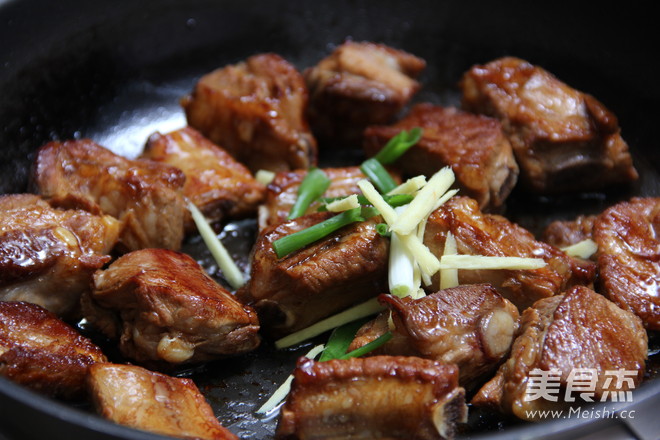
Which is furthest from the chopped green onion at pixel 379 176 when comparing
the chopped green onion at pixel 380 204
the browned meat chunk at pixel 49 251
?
the browned meat chunk at pixel 49 251

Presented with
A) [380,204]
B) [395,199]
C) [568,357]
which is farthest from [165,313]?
[568,357]

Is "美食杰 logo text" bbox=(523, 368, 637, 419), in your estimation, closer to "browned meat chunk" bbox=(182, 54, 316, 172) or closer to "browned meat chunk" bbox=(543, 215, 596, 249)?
"browned meat chunk" bbox=(543, 215, 596, 249)

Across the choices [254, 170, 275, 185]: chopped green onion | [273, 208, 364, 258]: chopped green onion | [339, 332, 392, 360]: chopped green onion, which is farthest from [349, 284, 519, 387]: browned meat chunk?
[254, 170, 275, 185]: chopped green onion

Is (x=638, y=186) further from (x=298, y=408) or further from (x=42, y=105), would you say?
(x=42, y=105)

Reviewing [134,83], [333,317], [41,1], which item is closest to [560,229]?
[333,317]

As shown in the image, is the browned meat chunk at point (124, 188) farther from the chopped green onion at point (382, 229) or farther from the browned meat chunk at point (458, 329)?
the browned meat chunk at point (458, 329)

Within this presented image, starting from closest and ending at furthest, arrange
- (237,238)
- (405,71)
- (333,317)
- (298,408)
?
(298,408)
(333,317)
(237,238)
(405,71)
